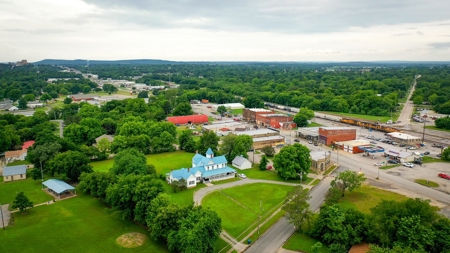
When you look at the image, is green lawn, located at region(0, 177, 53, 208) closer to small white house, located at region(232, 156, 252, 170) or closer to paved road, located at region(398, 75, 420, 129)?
small white house, located at region(232, 156, 252, 170)

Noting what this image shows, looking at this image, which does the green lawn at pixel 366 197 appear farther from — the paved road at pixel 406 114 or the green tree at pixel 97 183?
the paved road at pixel 406 114

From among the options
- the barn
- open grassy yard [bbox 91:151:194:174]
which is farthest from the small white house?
the barn

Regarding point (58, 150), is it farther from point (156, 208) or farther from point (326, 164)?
point (326, 164)

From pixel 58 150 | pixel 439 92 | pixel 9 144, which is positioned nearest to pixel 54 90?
pixel 9 144

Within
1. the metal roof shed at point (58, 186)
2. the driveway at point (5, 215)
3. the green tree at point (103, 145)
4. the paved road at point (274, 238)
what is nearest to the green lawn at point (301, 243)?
the paved road at point (274, 238)

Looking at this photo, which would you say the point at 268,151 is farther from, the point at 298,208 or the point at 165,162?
the point at 298,208

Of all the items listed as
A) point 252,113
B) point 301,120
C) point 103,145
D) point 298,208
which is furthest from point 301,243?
point 252,113
